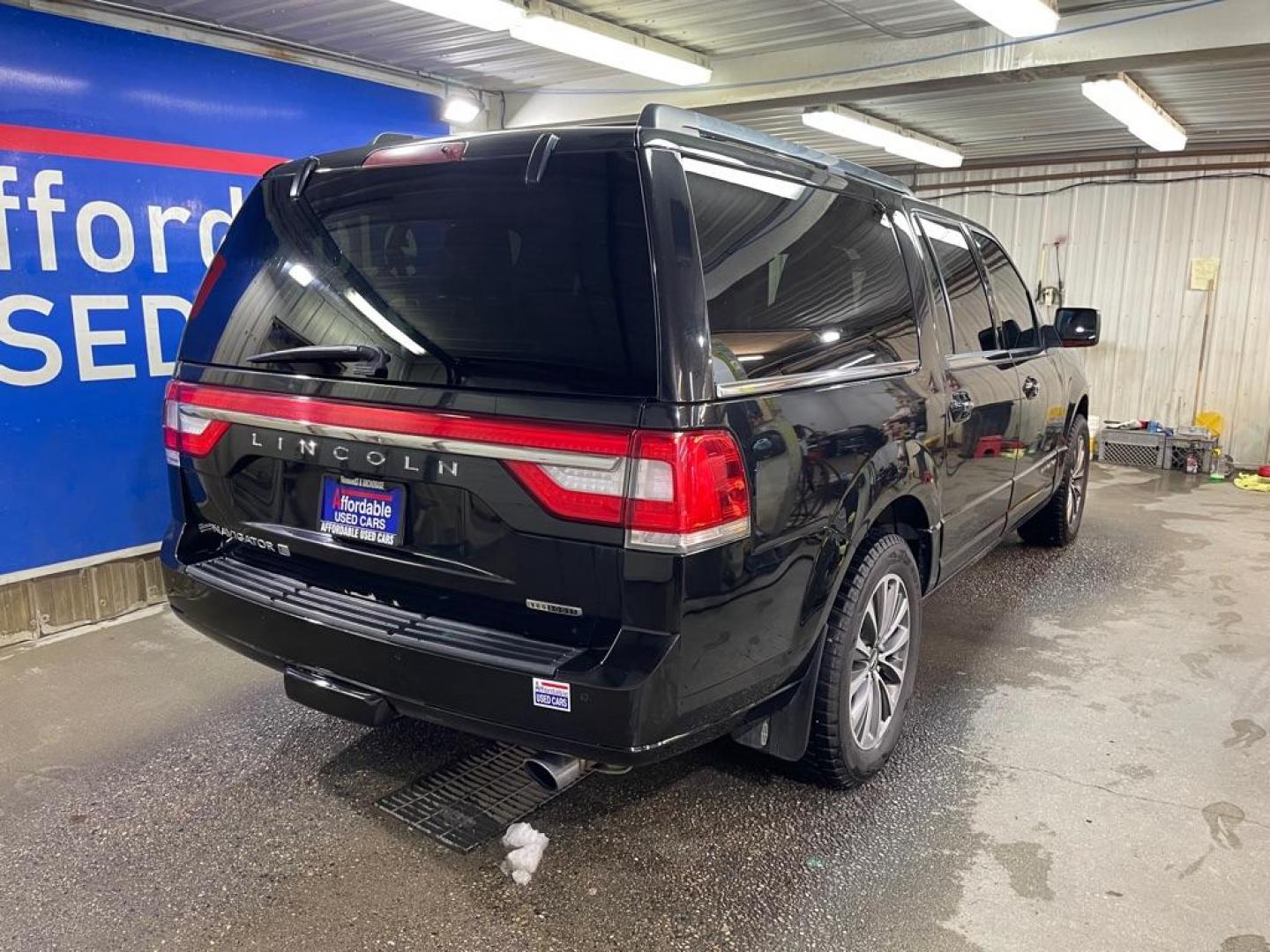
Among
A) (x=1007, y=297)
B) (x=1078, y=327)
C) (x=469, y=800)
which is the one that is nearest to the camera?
(x=469, y=800)

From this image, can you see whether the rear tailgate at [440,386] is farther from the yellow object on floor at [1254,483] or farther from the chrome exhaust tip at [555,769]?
the yellow object on floor at [1254,483]

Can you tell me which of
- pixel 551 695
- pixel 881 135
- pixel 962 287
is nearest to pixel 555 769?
pixel 551 695

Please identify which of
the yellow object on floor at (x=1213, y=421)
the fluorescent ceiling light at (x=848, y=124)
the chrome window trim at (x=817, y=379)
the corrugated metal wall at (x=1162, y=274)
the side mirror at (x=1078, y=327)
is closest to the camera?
the chrome window trim at (x=817, y=379)

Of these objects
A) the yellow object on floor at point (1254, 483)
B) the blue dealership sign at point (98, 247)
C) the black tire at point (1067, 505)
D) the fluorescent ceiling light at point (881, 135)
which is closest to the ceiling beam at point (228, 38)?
the blue dealership sign at point (98, 247)

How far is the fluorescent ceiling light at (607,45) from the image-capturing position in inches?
187

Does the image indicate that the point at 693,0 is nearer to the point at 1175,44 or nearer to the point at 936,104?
the point at 1175,44

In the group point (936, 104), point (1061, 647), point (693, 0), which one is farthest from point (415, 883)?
point (936, 104)

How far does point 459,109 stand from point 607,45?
1551 mm

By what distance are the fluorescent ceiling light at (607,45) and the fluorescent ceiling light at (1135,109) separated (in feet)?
8.26

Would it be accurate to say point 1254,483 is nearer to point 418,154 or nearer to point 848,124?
point 848,124

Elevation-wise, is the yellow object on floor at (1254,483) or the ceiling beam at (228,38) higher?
the ceiling beam at (228,38)

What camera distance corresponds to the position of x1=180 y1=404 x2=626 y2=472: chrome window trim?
190cm

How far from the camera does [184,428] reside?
260cm

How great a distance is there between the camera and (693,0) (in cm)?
485
